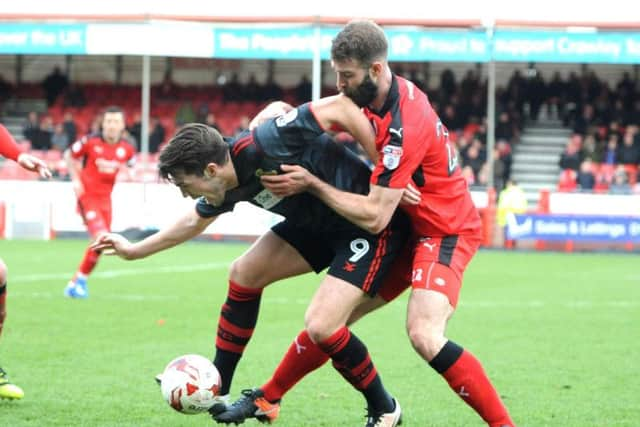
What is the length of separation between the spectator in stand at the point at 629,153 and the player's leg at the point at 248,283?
2147cm

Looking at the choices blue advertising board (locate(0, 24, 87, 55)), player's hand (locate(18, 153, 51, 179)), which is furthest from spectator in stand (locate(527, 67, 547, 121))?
player's hand (locate(18, 153, 51, 179))

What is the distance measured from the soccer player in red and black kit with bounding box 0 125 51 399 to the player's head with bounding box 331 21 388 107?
7.81ft

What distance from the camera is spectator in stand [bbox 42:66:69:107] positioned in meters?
33.1

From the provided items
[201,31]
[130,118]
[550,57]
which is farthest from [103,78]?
[550,57]

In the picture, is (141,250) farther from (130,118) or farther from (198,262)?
(130,118)

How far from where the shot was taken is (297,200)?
6.08 meters

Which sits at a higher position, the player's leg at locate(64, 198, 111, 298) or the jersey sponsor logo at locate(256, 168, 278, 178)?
the jersey sponsor logo at locate(256, 168, 278, 178)

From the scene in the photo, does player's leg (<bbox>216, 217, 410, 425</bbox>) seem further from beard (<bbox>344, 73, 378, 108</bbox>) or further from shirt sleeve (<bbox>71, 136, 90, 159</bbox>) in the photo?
shirt sleeve (<bbox>71, 136, 90, 159</bbox>)

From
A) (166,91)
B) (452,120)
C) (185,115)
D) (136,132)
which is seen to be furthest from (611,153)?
(166,91)

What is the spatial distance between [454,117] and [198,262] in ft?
39.6

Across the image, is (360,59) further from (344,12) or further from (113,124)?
(344,12)

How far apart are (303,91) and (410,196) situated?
26078mm

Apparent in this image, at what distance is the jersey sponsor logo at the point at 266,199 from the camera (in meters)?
5.99

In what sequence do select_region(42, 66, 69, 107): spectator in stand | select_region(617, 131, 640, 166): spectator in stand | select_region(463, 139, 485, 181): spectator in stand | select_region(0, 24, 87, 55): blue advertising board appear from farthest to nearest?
select_region(42, 66, 69, 107): spectator in stand < select_region(617, 131, 640, 166): spectator in stand < select_region(0, 24, 87, 55): blue advertising board < select_region(463, 139, 485, 181): spectator in stand
